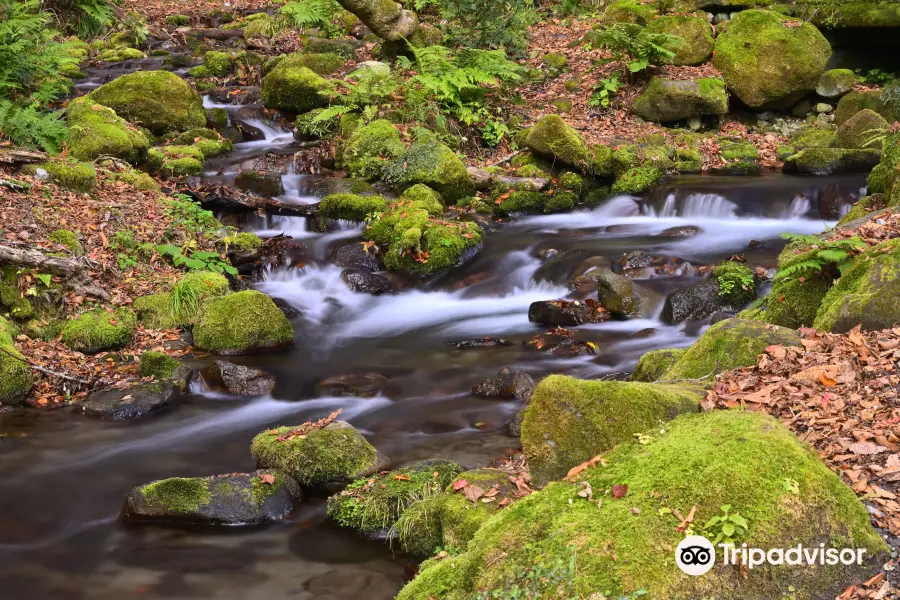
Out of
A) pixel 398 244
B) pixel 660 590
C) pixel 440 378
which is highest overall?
pixel 660 590

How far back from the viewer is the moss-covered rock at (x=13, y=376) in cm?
739

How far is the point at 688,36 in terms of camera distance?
16500 millimetres

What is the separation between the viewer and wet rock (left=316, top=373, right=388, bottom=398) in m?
8.09

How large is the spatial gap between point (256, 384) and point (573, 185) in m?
7.42

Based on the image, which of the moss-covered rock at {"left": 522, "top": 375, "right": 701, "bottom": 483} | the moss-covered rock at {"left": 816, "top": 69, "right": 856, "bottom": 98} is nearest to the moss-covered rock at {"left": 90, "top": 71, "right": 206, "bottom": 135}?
the moss-covered rock at {"left": 522, "top": 375, "right": 701, "bottom": 483}

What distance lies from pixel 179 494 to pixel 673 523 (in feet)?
12.8

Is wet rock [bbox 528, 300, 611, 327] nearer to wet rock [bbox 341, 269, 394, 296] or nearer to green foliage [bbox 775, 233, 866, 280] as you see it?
wet rock [bbox 341, 269, 394, 296]

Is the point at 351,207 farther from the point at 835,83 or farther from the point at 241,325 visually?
the point at 835,83

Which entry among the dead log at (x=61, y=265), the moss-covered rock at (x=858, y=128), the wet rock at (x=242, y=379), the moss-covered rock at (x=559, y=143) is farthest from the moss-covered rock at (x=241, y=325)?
the moss-covered rock at (x=858, y=128)

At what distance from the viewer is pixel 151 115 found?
14.0 m

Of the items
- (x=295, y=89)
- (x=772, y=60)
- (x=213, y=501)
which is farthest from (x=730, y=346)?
(x=772, y=60)

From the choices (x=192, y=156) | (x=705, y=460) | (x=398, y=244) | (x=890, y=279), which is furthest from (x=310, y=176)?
(x=705, y=460)

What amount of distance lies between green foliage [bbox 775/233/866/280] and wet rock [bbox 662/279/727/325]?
3019 mm

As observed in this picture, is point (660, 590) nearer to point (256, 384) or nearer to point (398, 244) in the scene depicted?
point (256, 384)
